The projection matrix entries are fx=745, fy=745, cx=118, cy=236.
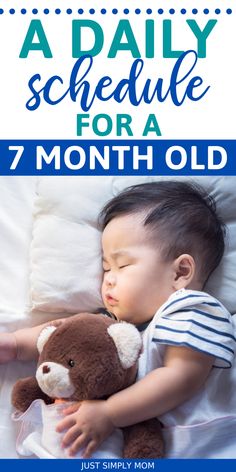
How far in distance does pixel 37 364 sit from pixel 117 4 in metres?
0.50

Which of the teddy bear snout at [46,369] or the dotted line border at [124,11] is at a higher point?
the dotted line border at [124,11]

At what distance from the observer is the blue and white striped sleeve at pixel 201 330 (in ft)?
3.10

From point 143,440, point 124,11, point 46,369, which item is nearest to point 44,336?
point 46,369

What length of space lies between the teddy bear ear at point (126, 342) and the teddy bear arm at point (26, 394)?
0.41ft

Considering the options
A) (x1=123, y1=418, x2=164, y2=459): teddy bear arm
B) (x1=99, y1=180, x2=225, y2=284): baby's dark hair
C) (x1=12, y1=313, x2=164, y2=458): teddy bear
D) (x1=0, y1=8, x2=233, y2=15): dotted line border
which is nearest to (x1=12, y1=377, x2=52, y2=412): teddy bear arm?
(x1=12, y1=313, x2=164, y2=458): teddy bear

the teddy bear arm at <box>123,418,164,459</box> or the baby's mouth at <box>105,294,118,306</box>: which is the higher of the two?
the baby's mouth at <box>105,294,118,306</box>

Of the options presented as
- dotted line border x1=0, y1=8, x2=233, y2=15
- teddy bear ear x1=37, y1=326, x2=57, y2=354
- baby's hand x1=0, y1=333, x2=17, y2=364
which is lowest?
baby's hand x1=0, y1=333, x2=17, y2=364

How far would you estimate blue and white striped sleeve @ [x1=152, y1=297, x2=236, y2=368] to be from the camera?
3.10ft

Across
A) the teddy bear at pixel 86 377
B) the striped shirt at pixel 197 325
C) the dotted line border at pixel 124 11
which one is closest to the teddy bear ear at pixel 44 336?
the teddy bear at pixel 86 377

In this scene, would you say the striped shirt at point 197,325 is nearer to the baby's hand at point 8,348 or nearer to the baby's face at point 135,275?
the baby's face at point 135,275

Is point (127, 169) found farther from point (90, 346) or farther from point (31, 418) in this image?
point (31, 418)

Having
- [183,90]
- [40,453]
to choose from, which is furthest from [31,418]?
[183,90]

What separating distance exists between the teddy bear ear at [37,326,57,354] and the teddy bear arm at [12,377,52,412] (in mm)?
48

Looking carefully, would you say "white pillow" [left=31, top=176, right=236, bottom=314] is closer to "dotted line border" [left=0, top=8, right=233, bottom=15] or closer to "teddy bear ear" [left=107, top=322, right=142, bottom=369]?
"teddy bear ear" [left=107, top=322, right=142, bottom=369]
